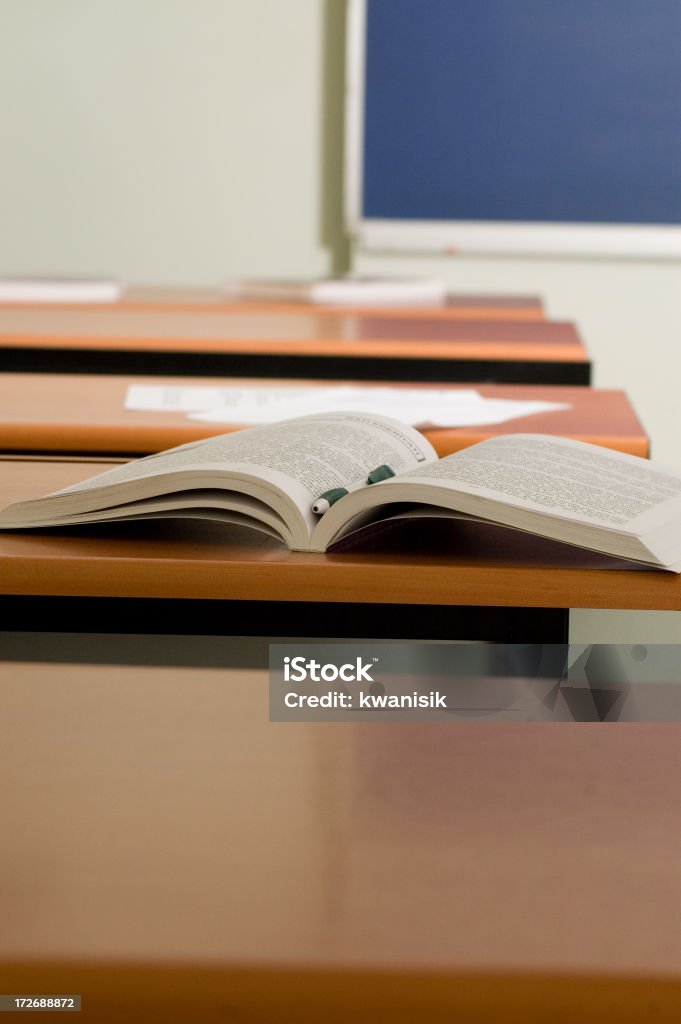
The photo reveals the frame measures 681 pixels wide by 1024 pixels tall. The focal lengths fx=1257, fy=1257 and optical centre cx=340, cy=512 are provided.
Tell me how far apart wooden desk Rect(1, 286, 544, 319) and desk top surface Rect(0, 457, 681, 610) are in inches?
57.2

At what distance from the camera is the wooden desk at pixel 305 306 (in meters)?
2.21

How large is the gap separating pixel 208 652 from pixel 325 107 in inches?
101

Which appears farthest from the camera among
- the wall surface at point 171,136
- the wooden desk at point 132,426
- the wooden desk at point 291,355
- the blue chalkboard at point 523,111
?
the wall surface at point 171,136

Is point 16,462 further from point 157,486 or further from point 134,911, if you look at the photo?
point 134,911

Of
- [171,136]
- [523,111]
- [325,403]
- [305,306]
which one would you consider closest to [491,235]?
[523,111]

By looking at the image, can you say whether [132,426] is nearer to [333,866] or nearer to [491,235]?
[333,866]

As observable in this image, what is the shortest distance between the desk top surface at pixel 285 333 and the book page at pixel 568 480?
0.81 metres

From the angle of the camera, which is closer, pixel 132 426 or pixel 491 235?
pixel 132 426

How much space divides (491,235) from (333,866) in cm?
286

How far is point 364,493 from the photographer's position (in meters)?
0.75

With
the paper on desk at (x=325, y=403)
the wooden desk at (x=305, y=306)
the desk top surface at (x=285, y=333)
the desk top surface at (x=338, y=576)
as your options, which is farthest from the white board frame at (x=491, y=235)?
the desk top surface at (x=338, y=576)

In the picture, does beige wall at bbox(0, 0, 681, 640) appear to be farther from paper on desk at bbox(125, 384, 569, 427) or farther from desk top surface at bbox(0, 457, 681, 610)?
desk top surface at bbox(0, 457, 681, 610)

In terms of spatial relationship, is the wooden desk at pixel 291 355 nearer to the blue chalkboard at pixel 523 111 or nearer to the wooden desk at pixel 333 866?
the wooden desk at pixel 333 866

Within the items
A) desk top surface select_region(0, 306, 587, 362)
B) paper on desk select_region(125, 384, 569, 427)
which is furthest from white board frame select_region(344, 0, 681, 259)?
paper on desk select_region(125, 384, 569, 427)
